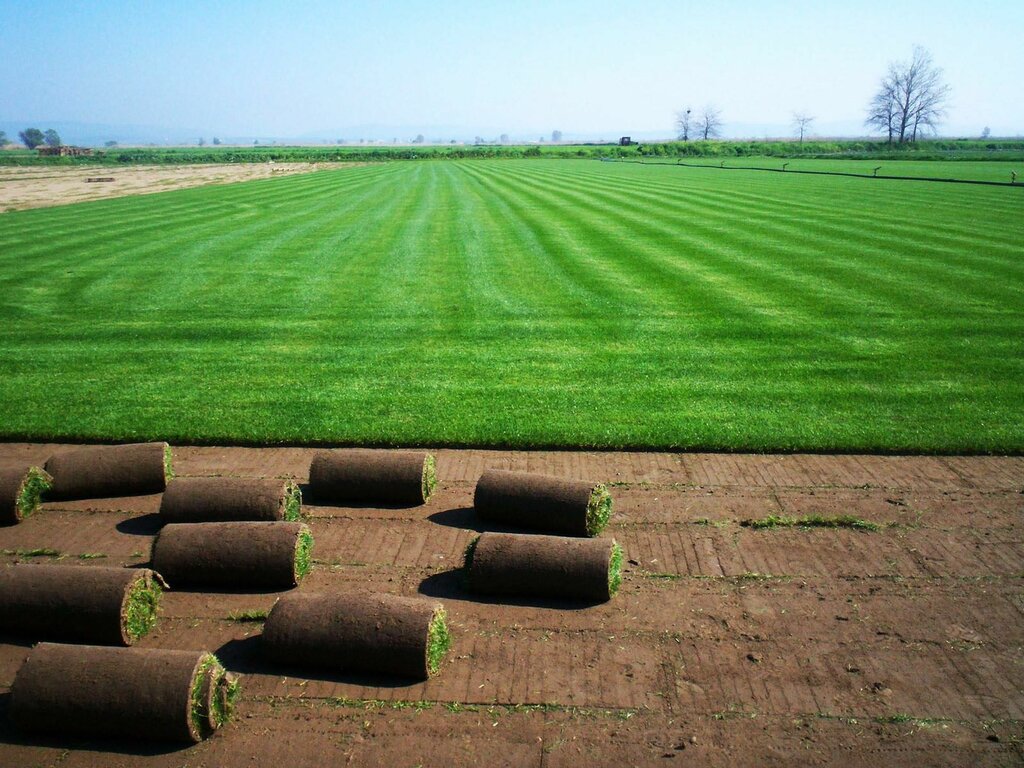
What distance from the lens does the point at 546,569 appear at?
739cm

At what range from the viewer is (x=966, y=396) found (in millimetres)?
12242

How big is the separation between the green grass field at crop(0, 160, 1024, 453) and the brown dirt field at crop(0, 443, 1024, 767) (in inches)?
72.5

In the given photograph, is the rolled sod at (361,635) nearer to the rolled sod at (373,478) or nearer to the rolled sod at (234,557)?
the rolled sod at (234,557)

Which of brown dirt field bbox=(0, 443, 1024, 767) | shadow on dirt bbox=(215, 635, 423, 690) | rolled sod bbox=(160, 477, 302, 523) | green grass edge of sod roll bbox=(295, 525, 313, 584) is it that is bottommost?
shadow on dirt bbox=(215, 635, 423, 690)

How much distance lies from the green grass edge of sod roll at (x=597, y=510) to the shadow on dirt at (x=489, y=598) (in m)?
1.10

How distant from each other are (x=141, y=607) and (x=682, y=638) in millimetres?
5154

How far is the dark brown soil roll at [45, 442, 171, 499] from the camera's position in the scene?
9539 mm

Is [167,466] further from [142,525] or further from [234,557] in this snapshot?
[234,557]

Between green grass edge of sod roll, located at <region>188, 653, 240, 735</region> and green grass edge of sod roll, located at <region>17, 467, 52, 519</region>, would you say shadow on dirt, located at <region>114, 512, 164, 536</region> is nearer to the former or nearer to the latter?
green grass edge of sod roll, located at <region>17, 467, 52, 519</region>

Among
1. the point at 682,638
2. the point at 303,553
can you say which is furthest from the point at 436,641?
the point at 682,638

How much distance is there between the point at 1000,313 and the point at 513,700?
15627 millimetres

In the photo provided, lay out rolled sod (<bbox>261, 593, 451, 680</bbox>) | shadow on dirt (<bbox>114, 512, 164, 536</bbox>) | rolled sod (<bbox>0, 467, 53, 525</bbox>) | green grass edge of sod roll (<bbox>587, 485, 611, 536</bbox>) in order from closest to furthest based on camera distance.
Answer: rolled sod (<bbox>261, 593, 451, 680</bbox>)
green grass edge of sod roll (<bbox>587, 485, 611, 536</bbox>)
shadow on dirt (<bbox>114, 512, 164, 536</bbox>)
rolled sod (<bbox>0, 467, 53, 525</bbox>)

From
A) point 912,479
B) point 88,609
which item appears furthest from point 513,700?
point 912,479

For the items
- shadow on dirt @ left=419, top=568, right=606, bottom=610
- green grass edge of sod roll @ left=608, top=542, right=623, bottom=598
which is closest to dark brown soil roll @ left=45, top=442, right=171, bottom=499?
shadow on dirt @ left=419, top=568, right=606, bottom=610
